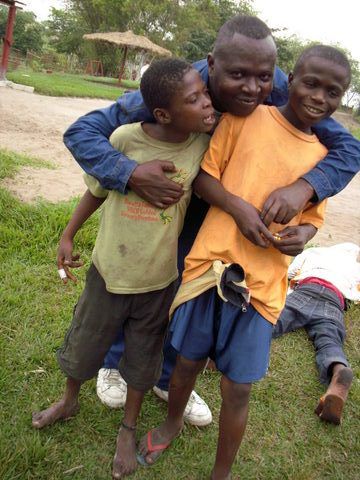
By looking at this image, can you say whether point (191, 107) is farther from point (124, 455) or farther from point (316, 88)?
point (124, 455)

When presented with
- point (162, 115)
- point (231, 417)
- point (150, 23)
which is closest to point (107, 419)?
point (231, 417)

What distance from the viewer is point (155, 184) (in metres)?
1.46

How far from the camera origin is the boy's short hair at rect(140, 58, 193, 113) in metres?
1.41

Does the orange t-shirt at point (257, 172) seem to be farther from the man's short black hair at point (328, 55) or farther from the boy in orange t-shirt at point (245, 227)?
the man's short black hair at point (328, 55)

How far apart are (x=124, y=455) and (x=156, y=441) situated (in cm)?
16

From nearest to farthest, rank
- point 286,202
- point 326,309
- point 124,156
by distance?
point 286,202 < point 124,156 < point 326,309

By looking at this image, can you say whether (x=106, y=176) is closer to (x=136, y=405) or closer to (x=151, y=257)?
(x=151, y=257)

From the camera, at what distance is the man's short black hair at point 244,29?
1.42 meters

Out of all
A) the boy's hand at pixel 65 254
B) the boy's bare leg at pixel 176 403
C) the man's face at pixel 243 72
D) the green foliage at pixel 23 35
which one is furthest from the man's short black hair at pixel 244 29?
the green foliage at pixel 23 35

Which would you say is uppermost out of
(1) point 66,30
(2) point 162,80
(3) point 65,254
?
(2) point 162,80

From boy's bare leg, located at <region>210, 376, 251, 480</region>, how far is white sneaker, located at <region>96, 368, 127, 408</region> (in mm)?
600

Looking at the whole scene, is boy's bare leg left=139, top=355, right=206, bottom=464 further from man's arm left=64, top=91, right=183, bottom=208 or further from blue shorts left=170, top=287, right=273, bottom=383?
man's arm left=64, top=91, right=183, bottom=208

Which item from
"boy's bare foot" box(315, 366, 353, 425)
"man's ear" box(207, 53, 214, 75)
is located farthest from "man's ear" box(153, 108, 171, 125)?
"boy's bare foot" box(315, 366, 353, 425)

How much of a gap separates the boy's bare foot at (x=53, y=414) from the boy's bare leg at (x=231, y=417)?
2.27 feet
